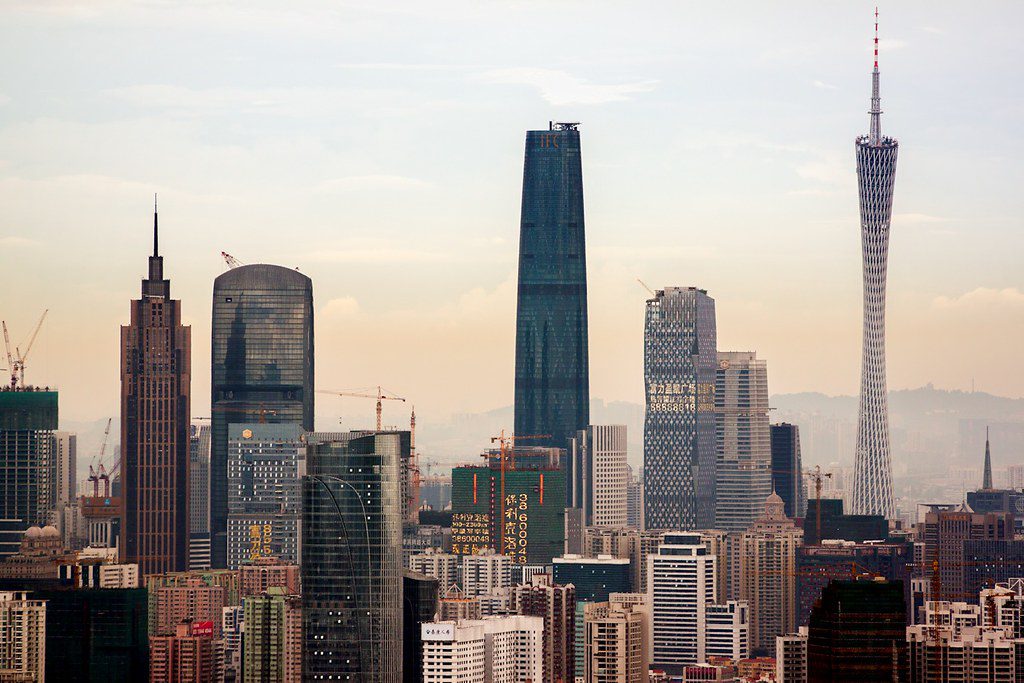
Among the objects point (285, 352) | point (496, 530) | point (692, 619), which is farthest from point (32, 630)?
point (285, 352)

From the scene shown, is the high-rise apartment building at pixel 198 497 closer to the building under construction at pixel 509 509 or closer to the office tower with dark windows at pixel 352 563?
the building under construction at pixel 509 509

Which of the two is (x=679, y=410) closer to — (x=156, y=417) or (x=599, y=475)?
(x=599, y=475)

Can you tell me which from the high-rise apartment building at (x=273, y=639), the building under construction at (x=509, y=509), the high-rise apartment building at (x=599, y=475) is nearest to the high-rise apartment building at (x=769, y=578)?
the building under construction at (x=509, y=509)

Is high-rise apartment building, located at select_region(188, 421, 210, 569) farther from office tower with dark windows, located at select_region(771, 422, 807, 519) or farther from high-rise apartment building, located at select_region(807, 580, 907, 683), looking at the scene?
high-rise apartment building, located at select_region(807, 580, 907, 683)

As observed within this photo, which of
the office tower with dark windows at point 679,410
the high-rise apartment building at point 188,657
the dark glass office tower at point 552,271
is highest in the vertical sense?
the dark glass office tower at point 552,271

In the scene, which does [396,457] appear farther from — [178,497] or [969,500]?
[178,497]

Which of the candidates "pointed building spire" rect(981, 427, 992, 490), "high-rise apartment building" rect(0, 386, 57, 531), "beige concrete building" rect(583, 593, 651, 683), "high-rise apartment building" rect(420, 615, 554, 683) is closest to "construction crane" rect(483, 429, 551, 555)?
"high-rise apartment building" rect(0, 386, 57, 531)
